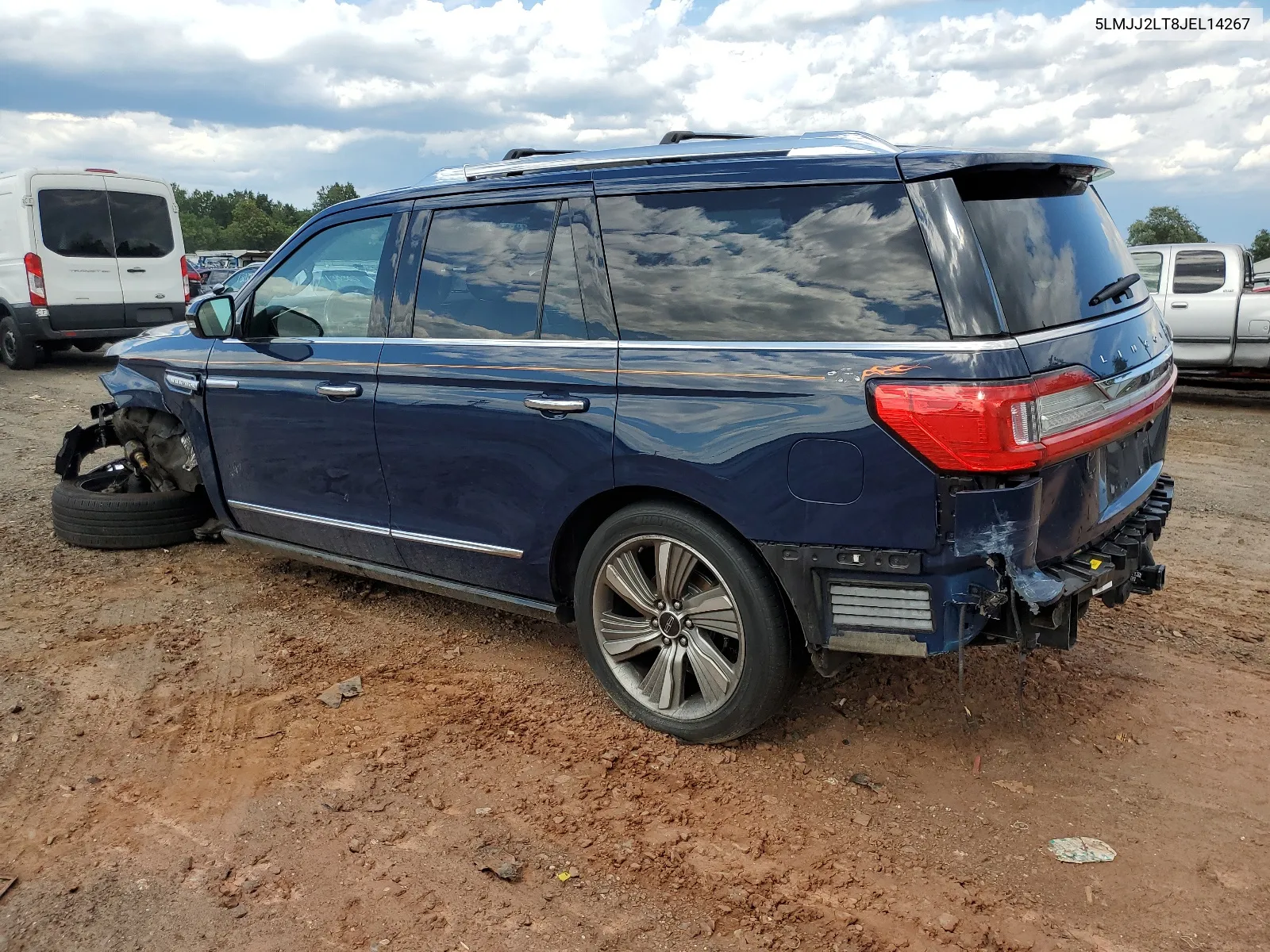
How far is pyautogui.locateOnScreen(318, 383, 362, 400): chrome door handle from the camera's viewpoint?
13.8 feet

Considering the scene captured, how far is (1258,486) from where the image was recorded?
726 centimetres

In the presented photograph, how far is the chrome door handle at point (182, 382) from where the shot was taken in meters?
5.03

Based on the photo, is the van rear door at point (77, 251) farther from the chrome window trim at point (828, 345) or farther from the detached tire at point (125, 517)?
the chrome window trim at point (828, 345)

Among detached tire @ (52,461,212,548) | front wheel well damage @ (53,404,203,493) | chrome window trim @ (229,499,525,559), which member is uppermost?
front wheel well damage @ (53,404,203,493)

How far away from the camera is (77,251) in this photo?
13.7 metres

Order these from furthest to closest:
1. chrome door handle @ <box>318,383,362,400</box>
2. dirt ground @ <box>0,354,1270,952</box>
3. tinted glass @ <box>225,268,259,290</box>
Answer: tinted glass @ <box>225,268,259,290</box> → chrome door handle @ <box>318,383,362,400</box> → dirt ground @ <box>0,354,1270,952</box>

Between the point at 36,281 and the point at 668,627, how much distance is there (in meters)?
13.2

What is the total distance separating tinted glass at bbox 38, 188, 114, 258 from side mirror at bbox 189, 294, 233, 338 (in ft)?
34.4

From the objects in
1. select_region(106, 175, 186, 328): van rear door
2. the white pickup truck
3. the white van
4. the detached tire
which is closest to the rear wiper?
the detached tire

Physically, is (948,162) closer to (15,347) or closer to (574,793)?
(574,793)

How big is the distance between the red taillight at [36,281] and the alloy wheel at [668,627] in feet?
42.1

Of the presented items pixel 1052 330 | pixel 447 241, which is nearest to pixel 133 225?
pixel 447 241

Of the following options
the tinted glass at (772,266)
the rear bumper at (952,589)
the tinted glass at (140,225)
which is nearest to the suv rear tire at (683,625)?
the rear bumper at (952,589)

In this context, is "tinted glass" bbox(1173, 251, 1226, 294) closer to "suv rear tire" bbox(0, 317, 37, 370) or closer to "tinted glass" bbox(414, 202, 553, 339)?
"tinted glass" bbox(414, 202, 553, 339)
